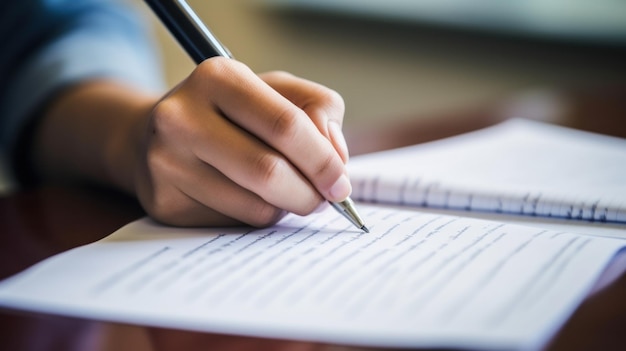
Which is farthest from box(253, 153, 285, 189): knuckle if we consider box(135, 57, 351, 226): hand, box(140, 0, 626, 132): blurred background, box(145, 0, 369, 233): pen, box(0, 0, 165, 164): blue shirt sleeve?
box(140, 0, 626, 132): blurred background

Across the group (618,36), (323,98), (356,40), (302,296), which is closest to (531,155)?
(323,98)

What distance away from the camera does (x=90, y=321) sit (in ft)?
1.08

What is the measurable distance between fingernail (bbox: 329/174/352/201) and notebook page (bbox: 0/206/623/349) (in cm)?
3

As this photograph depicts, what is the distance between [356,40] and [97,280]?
→ 1742 mm

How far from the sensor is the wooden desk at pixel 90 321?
30 centimetres

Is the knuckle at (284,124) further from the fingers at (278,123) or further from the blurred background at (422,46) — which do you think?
the blurred background at (422,46)

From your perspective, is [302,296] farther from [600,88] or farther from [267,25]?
[267,25]

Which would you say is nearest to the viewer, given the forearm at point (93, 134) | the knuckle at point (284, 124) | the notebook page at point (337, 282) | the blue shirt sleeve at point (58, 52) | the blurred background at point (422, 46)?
the notebook page at point (337, 282)

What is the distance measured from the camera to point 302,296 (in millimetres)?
332

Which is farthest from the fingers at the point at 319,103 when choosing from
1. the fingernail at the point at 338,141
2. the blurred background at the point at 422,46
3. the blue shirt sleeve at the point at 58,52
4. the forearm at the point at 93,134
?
the blurred background at the point at 422,46

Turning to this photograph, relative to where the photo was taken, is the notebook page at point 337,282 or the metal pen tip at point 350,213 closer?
the notebook page at point 337,282

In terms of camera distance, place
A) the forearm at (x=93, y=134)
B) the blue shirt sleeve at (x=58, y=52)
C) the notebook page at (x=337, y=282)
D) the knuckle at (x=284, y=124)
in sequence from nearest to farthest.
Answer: the notebook page at (x=337, y=282) < the knuckle at (x=284, y=124) < the forearm at (x=93, y=134) < the blue shirt sleeve at (x=58, y=52)

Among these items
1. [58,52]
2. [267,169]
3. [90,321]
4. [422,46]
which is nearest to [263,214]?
[267,169]

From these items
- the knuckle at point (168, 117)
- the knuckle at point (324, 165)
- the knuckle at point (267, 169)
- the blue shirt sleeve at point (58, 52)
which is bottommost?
the knuckle at point (324, 165)
